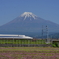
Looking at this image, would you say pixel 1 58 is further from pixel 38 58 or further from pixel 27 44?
pixel 27 44

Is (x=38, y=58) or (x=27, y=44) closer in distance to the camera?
(x=38, y=58)

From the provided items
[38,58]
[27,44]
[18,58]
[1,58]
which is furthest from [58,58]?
[27,44]

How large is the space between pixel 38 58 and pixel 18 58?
5.57ft

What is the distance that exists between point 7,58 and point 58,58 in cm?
435

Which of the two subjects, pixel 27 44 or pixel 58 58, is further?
pixel 27 44

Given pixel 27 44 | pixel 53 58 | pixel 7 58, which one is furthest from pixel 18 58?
pixel 27 44

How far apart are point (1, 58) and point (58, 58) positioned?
191 inches

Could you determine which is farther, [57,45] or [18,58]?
[57,45]

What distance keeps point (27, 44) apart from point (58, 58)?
23.5 m

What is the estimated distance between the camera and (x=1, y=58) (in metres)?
20.7

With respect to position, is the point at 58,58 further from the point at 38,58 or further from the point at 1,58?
the point at 1,58

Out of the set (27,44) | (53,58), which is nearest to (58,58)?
(53,58)

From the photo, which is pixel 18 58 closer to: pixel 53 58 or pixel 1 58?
pixel 1 58

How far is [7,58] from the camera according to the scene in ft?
67.8
